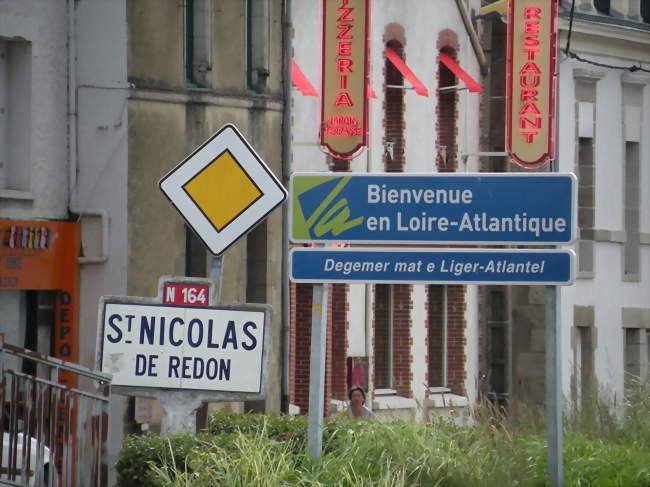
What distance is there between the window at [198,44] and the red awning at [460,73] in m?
9.15

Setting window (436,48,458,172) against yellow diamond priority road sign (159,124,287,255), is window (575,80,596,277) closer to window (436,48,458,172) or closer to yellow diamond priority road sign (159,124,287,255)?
window (436,48,458,172)

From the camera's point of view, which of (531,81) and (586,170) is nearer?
(531,81)

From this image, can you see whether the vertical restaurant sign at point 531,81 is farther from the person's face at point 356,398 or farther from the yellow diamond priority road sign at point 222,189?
the yellow diamond priority road sign at point 222,189

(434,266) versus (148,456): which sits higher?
(434,266)

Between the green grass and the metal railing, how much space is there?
0.32 m

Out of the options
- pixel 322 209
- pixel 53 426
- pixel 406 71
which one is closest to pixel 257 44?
pixel 406 71

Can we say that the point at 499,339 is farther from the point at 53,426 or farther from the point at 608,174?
the point at 53,426

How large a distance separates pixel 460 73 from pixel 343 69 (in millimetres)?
5290

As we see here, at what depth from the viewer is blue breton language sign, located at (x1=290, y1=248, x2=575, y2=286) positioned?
468 inches

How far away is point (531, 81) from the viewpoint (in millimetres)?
32688

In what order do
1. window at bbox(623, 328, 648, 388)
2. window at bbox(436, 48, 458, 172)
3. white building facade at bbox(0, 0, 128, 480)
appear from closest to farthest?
white building facade at bbox(0, 0, 128, 480)
window at bbox(436, 48, 458, 172)
window at bbox(623, 328, 648, 388)

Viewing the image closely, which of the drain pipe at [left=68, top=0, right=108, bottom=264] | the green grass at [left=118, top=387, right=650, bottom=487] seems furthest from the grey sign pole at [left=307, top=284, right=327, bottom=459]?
the drain pipe at [left=68, top=0, right=108, bottom=264]

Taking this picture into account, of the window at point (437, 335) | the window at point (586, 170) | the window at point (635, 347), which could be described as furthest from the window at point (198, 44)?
the window at point (635, 347)

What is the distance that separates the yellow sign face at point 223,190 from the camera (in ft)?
34.7
